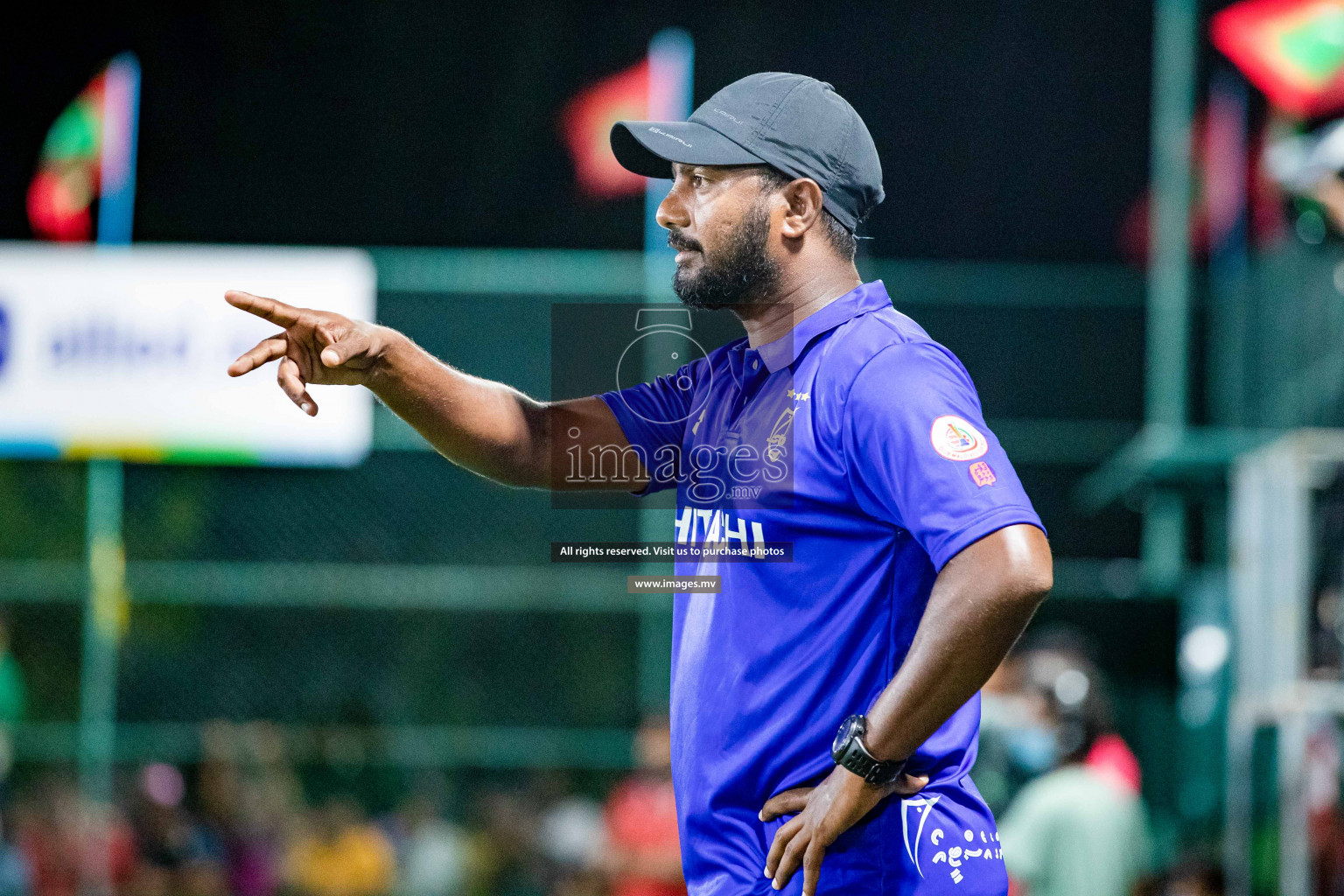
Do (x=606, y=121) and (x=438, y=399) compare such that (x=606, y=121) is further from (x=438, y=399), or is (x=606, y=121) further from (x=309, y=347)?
(x=309, y=347)

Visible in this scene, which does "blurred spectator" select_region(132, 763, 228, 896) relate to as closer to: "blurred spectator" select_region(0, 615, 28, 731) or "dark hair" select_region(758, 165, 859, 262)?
"blurred spectator" select_region(0, 615, 28, 731)

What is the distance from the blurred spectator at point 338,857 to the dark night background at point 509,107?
8640 mm

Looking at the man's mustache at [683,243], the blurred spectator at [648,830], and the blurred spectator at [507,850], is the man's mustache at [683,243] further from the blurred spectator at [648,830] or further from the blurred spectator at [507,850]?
the blurred spectator at [507,850]

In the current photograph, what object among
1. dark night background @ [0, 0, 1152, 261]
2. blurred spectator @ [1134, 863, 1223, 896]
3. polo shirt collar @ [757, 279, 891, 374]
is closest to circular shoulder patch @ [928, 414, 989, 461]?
polo shirt collar @ [757, 279, 891, 374]

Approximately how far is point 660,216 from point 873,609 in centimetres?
74

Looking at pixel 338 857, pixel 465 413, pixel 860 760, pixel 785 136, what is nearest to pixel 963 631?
pixel 860 760

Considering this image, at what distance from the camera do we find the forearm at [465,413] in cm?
260

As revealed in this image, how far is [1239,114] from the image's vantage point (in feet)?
28.8

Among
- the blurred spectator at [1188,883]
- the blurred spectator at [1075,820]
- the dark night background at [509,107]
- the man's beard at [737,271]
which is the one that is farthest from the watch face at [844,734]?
the dark night background at [509,107]

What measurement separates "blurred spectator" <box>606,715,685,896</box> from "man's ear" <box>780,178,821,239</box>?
5.54m

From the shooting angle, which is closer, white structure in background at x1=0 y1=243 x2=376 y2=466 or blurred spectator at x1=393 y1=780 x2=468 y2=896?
blurred spectator at x1=393 y1=780 x2=468 y2=896

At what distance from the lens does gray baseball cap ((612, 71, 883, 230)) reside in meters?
2.46

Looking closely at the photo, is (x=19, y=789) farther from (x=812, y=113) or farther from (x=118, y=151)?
(x=812, y=113)

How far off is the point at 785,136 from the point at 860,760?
964mm
